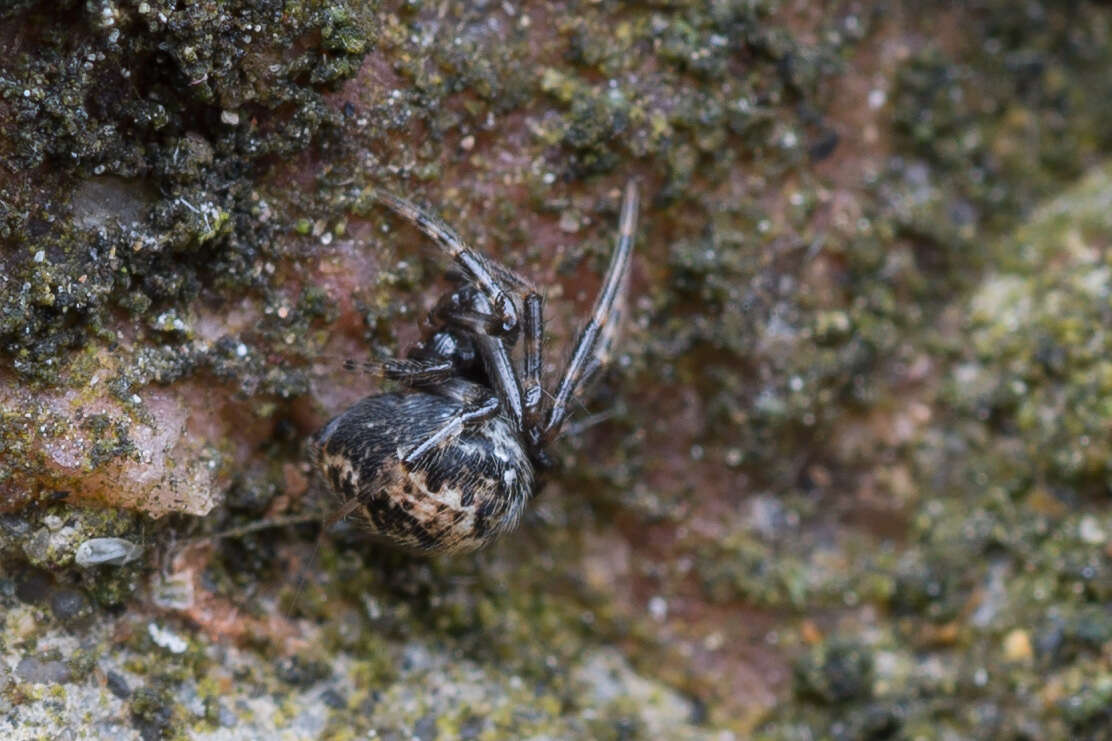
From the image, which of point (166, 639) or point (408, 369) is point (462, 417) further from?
point (166, 639)

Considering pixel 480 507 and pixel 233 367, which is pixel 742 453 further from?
pixel 233 367

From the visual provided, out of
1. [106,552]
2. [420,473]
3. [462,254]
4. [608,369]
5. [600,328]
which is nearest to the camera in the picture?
[106,552]

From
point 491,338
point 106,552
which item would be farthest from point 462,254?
point 106,552

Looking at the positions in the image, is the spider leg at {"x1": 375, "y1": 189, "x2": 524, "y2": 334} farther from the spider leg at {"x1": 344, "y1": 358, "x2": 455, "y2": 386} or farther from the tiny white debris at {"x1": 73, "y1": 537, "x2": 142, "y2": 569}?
the tiny white debris at {"x1": 73, "y1": 537, "x2": 142, "y2": 569}

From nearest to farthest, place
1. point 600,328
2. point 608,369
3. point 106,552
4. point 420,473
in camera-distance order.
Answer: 1. point 106,552
2. point 420,473
3. point 600,328
4. point 608,369

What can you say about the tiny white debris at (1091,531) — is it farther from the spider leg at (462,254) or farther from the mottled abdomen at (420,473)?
the spider leg at (462,254)
